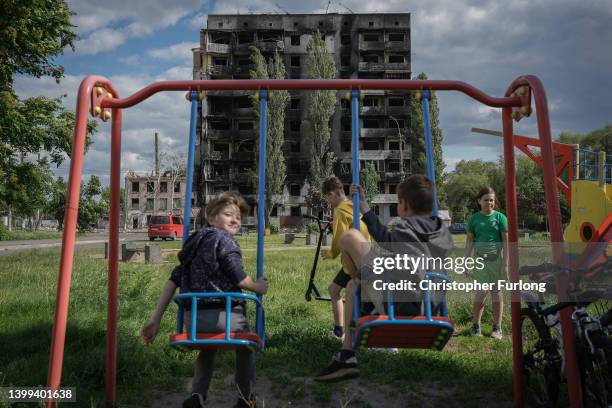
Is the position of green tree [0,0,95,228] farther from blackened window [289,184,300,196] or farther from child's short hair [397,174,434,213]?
blackened window [289,184,300,196]

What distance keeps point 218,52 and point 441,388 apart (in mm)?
48739

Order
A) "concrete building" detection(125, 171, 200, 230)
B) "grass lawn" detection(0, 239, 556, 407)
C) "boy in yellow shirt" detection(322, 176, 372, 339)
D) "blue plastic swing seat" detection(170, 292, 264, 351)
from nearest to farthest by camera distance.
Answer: "blue plastic swing seat" detection(170, 292, 264, 351) < "grass lawn" detection(0, 239, 556, 407) < "boy in yellow shirt" detection(322, 176, 372, 339) < "concrete building" detection(125, 171, 200, 230)

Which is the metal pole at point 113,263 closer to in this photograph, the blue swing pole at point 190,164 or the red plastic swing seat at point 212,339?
the blue swing pole at point 190,164

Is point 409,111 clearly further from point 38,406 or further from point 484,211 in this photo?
point 38,406

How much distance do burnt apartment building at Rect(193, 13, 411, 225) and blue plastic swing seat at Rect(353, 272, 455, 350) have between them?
1730 inches

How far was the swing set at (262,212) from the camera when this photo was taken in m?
3.09

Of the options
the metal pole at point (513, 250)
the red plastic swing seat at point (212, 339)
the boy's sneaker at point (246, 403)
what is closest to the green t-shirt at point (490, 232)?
the metal pole at point (513, 250)

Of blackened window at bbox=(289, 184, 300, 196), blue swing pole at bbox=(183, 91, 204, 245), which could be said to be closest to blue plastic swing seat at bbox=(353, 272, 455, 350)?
blue swing pole at bbox=(183, 91, 204, 245)

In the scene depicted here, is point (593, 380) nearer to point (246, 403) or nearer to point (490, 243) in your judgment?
point (246, 403)

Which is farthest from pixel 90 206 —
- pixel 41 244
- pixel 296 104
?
pixel 296 104

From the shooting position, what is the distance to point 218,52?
49.5m

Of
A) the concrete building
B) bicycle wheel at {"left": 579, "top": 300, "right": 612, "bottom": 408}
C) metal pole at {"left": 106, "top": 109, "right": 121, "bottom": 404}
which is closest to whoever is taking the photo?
bicycle wheel at {"left": 579, "top": 300, "right": 612, "bottom": 408}

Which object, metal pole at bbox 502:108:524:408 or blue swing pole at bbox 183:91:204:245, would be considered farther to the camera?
metal pole at bbox 502:108:524:408

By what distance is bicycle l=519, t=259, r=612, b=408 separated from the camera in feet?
9.69
